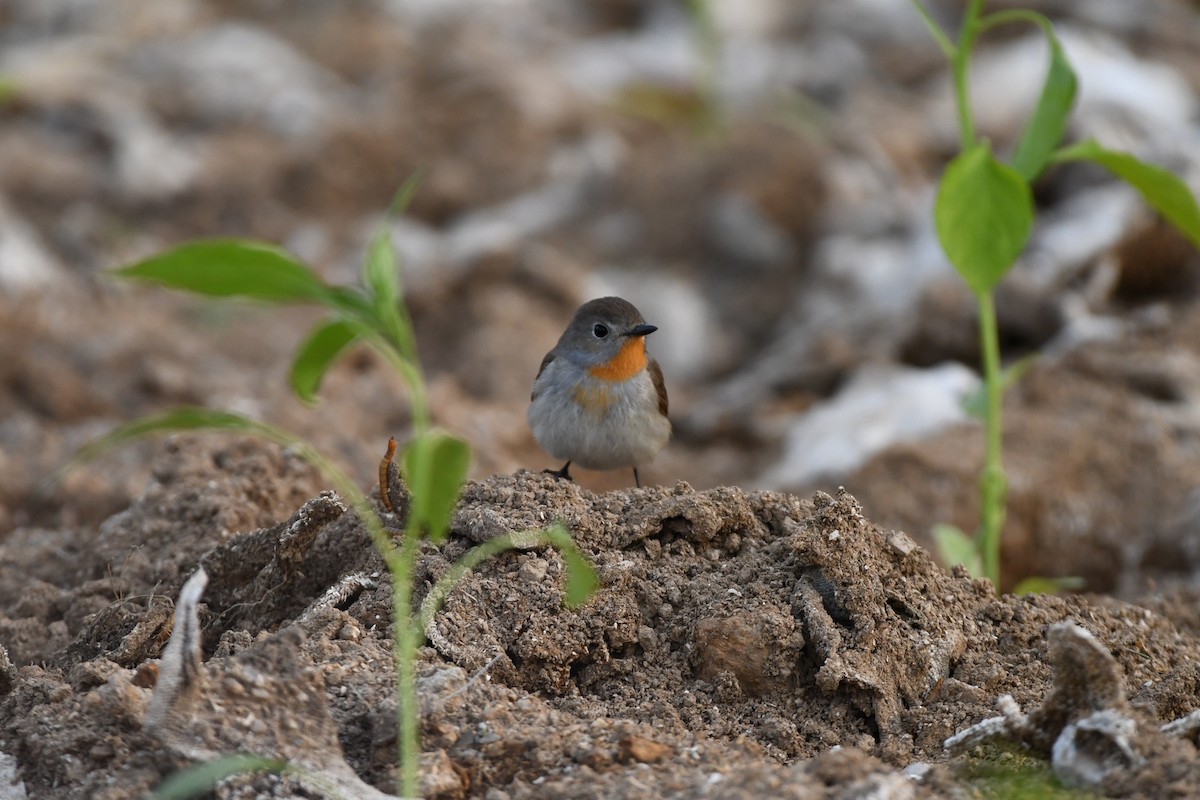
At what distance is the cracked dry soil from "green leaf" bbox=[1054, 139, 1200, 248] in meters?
1.07

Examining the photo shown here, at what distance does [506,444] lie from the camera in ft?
20.4

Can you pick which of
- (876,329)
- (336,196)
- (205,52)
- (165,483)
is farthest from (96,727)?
(205,52)

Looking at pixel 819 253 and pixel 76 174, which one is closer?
pixel 819 253

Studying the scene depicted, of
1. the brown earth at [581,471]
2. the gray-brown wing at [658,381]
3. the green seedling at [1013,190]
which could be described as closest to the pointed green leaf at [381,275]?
the brown earth at [581,471]

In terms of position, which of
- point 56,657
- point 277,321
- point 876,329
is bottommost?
point 56,657

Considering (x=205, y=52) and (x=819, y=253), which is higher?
(x=205, y=52)

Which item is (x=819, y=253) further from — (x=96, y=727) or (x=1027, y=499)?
(x=96, y=727)

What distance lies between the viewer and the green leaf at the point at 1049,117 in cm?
388

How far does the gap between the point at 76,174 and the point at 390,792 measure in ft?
24.0

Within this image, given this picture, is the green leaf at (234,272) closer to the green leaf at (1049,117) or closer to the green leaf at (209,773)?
the green leaf at (209,773)

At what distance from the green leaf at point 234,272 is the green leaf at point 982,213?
1910 millimetres

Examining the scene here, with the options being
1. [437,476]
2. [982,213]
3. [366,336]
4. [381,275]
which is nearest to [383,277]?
[381,275]

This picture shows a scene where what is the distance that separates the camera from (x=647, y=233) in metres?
8.68

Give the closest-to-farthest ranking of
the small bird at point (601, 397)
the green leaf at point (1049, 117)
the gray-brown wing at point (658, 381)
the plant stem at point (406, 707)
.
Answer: the plant stem at point (406, 707)
the green leaf at point (1049, 117)
the small bird at point (601, 397)
the gray-brown wing at point (658, 381)
